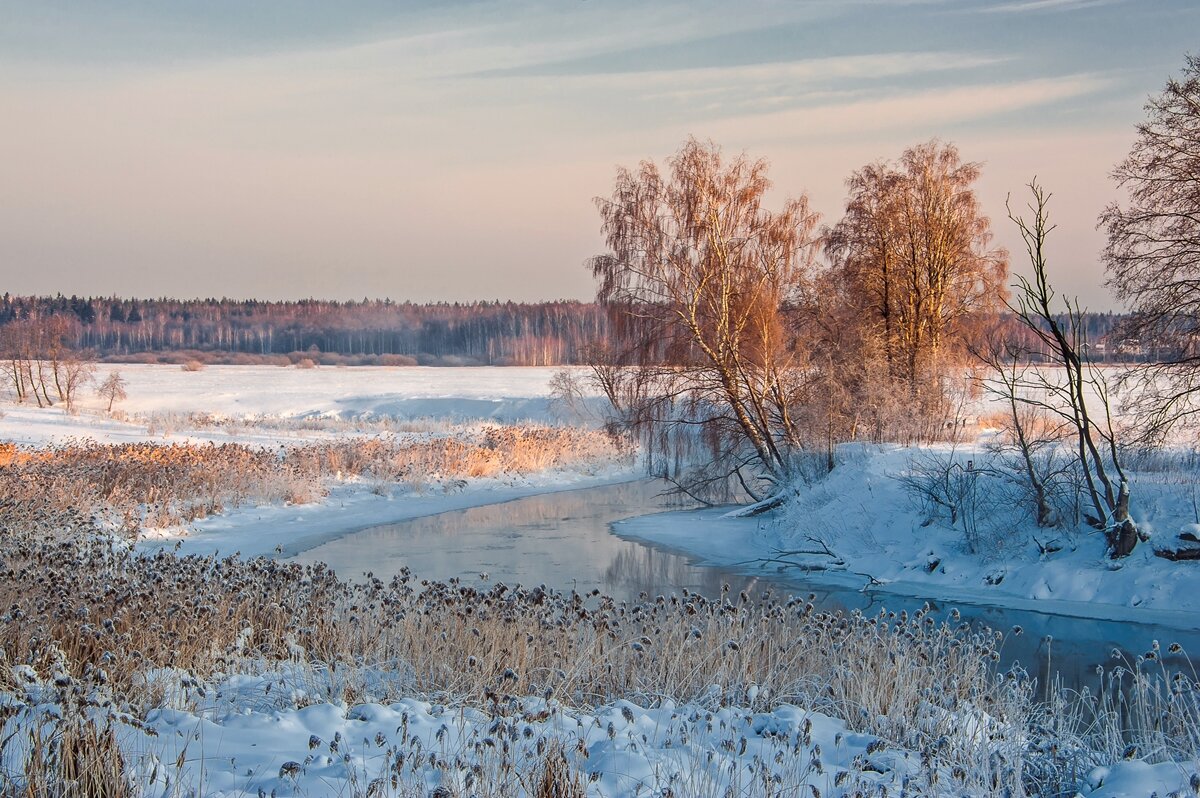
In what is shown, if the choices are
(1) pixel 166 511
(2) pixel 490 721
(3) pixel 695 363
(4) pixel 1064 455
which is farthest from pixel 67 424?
(2) pixel 490 721

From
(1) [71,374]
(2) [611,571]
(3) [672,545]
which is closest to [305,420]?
(1) [71,374]

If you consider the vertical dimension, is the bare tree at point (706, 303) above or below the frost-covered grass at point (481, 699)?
above

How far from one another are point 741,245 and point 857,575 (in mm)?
8272

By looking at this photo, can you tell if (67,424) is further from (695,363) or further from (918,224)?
(918,224)

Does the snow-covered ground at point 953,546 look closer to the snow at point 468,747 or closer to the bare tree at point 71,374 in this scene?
the snow at point 468,747

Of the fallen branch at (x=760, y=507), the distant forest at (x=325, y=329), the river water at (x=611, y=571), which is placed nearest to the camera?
the river water at (x=611, y=571)

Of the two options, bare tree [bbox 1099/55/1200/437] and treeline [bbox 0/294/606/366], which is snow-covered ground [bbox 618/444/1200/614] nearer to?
bare tree [bbox 1099/55/1200/437]

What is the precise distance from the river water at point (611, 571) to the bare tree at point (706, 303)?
319 cm

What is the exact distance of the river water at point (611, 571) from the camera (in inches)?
491

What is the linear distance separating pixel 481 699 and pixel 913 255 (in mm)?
21862

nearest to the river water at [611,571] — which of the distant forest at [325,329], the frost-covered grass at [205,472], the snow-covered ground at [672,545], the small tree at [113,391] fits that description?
the snow-covered ground at [672,545]

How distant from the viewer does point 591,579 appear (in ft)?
50.9

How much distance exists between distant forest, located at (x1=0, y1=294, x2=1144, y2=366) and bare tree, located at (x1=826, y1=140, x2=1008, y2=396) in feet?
293

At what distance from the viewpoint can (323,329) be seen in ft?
472
